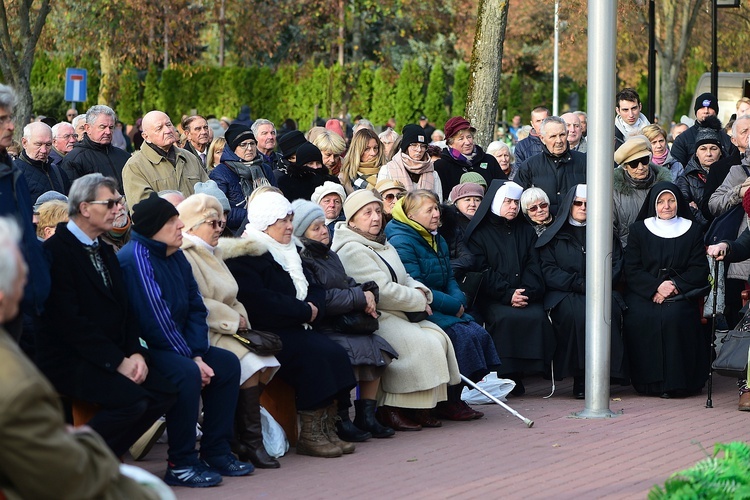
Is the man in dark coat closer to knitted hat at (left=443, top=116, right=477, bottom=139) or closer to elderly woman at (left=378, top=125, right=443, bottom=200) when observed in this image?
elderly woman at (left=378, top=125, right=443, bottom=200)

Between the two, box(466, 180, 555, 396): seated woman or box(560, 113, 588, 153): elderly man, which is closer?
box(466, 180, 555, 396): seated woman

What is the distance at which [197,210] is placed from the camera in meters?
7.96

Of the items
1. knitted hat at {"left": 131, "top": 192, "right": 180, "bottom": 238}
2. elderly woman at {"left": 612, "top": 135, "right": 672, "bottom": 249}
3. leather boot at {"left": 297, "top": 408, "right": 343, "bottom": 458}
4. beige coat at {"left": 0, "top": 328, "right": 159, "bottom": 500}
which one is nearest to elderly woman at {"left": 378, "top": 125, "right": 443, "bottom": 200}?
elderly woman at {"left": 612, "top": 135, "right": 672, "bottom": 249}

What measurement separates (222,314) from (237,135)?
3740 mm

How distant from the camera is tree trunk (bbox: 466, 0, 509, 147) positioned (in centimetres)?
1689

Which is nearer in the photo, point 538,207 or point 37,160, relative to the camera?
point 37,160

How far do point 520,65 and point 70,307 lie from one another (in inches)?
2047

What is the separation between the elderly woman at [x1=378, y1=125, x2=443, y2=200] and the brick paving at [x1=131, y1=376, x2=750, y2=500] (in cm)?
279

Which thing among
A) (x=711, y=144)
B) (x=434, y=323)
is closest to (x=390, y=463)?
(x=434, y=323)

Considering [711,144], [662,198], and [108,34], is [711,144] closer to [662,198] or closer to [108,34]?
[662,198]

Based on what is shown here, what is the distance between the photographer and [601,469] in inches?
305

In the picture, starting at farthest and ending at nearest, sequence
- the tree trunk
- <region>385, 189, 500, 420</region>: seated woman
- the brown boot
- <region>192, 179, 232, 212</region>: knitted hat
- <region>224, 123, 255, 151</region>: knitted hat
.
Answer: the tree trunk → <region>224, 123, 255, 151</region>: knitted hat → the brown boot → <region>385, 189, 500, 420</region>: seated woman → <region>192, 179, 232, 212</region>: knitted hat

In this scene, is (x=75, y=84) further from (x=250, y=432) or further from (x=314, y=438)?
(x=250, y=432)

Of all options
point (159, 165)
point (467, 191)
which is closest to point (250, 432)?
point (159, 165)
